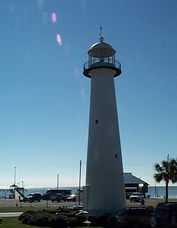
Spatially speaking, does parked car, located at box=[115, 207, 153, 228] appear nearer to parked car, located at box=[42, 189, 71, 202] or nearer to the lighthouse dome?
the lighthouse dome

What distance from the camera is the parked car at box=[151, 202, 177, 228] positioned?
1293 centimetres

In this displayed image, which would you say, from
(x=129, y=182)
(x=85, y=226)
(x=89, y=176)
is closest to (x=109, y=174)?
(x=89, y=176)

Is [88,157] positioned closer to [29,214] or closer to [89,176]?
[89,176]

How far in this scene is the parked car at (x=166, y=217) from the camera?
12930 mm

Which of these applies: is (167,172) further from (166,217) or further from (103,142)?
(166,217)

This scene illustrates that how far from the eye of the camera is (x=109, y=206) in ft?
87.0

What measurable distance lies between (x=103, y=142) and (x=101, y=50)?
27.0ft

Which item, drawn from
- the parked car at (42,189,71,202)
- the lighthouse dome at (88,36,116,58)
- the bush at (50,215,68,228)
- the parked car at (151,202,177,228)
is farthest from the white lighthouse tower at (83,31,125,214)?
the parked car at (42,189,71,202)

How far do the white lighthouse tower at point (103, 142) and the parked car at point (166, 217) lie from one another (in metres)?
12.8

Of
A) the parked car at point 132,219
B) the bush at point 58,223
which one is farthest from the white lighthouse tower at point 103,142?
the parked car at point 132,219

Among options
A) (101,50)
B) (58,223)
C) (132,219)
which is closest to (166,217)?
(132,219)

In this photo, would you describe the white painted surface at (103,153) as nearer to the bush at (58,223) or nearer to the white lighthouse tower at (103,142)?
the white lighthouse tower at (103,142)

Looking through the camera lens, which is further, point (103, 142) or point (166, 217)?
point (103, 142)

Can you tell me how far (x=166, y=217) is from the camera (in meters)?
13.2
